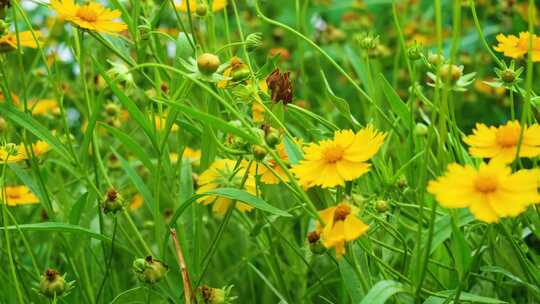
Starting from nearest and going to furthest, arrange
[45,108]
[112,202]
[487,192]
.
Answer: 1. [487,192]
2. [112,202]
3. [45,108]

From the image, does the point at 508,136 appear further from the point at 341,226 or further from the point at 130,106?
the point at 130,106

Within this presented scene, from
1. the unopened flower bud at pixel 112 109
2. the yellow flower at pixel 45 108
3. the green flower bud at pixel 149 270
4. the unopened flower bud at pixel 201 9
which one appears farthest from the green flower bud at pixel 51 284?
the yellow flower at pixel 45 108

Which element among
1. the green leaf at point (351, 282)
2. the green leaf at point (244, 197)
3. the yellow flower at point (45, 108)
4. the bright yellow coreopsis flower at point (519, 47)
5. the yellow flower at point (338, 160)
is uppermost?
the bright yellow coreopsis flower at point (519, 47)

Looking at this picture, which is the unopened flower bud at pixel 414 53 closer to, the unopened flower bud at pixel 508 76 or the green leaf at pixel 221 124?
the unopened flower bud at pixel 508 76

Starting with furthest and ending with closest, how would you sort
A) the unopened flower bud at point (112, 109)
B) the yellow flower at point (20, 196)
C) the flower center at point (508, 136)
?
the unopened flower bud at point (112, 109) → the yellow flower at point (20, 196) → the flower center at point (508, 136)

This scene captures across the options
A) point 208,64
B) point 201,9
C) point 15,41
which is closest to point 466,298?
point 208,64

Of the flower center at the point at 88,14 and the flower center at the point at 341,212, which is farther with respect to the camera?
the flower center at the point at 88,14

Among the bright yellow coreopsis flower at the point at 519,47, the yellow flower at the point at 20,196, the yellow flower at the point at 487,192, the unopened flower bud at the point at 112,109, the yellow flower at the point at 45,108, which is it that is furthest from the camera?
the yellow flower at the point at 45,108
